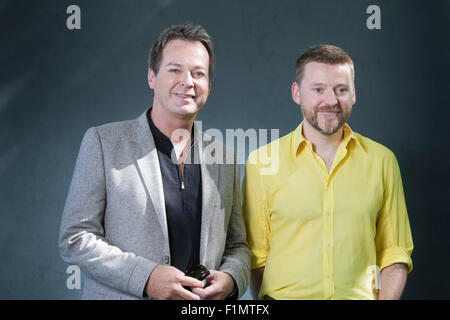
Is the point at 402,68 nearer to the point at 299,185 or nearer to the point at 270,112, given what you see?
the point at 270,112

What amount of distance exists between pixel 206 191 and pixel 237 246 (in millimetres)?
315

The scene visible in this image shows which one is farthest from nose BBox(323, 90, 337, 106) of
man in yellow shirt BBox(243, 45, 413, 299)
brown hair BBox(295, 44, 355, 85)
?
brown hair BBox(295, 44, 355, 85)

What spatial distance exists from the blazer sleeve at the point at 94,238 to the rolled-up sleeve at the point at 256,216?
0.57 m

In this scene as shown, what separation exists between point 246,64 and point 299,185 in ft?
4.07

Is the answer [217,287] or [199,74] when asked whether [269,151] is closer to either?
[199,74]

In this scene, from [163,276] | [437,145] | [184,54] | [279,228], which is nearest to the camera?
[163,276]

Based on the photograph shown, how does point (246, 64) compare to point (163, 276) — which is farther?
point (246, 64)

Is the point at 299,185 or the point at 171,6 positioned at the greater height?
the point at 171,6

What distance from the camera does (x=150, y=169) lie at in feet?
6.26

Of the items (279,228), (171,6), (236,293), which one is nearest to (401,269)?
(279,228)

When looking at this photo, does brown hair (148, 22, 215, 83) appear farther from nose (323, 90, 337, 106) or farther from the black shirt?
nose (323, 90, 337, 106)

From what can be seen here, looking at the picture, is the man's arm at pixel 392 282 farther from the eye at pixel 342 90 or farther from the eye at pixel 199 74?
the eye at pixel 199 74

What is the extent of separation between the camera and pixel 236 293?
6.57ft

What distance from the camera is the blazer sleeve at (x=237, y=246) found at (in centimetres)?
203
